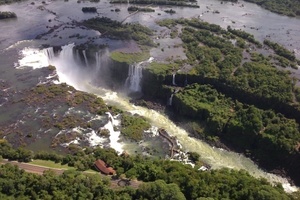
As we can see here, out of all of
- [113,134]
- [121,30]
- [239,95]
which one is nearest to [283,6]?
[121,30]

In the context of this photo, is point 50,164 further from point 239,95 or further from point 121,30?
point 121,30

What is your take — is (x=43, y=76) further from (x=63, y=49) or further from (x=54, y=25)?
(x=54, y=25)

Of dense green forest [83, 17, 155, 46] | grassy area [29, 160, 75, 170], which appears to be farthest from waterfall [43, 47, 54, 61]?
grassy area [29, 160, 75, 170]

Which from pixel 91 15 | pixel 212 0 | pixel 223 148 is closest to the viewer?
pixel 223 148

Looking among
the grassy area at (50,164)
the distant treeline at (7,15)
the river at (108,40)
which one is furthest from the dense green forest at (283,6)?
the grassy area at (50,164)

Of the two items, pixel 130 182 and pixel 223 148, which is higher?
pixel 130 182

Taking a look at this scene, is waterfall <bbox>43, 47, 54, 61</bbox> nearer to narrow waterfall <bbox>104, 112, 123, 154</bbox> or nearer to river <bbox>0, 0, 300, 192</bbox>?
river <bbox>0, 0, 300, 192</bbox>

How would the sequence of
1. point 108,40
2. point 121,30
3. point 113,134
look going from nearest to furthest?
point 113,134, point 108,40, point 121,30

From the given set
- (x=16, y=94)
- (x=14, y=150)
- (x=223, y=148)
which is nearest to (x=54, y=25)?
(x=16, y=94)
